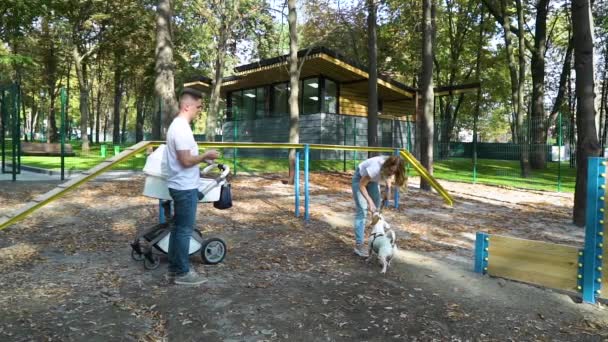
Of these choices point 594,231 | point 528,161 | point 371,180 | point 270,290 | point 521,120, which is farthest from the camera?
point 521,120

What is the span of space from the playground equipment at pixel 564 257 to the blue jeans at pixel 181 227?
3214 millimetres

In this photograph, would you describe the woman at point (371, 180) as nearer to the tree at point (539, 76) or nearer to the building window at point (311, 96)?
the building window at point (311, 96)

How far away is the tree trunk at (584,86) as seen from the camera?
738 centimetres

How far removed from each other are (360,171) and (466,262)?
1.81 meters

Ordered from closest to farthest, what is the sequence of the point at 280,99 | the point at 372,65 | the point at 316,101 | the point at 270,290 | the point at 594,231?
the point at 594,231 < the point at 270,290 < the point at 372,65 < the point at 316,101 < the point at 280,99

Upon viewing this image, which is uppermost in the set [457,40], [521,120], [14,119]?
[457,40]

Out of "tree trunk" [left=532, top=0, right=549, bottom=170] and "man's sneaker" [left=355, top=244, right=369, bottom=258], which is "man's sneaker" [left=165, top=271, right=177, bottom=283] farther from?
"tree trunk" [left=532, top=0, right=549, bottom=170]

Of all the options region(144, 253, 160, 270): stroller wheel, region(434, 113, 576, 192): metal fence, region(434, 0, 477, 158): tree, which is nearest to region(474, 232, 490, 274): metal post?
region(144, 253, 160, 270): stroller wheel

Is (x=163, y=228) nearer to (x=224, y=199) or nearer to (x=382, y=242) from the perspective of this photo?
(x=224, y=199)

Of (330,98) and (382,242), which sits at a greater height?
(330,98)

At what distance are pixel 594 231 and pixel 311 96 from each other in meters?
17.9

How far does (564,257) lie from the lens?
4.21 m

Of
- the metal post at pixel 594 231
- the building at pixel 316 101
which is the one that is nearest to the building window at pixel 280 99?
the building at pixel 316 101

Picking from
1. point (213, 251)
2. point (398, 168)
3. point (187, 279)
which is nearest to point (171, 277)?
point (187, 279)
